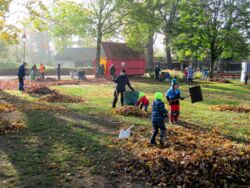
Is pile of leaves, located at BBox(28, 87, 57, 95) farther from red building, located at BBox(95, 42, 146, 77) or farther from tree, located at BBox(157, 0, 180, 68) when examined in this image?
tree, located at BBox(157, 0, 180, 68)

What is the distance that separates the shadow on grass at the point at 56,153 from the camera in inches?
265

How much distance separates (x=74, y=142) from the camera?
947 centimetres

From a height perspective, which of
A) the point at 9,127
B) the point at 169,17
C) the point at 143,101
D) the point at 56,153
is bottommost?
the point at 56,153

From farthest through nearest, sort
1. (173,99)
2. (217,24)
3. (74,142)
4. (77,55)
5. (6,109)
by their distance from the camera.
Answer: (77,55)
(217,24)
(6,109)
(173,99)
(74,142)

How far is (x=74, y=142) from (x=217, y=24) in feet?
116

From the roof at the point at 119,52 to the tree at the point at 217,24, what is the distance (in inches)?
278

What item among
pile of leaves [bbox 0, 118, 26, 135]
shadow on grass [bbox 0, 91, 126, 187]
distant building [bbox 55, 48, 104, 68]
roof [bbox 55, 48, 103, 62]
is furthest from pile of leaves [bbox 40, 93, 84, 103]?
roof [bbox 55, 48, 103, 62]

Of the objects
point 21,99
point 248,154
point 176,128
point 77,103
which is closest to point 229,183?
point 248,154

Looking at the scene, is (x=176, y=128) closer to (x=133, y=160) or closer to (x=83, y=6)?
(x=133, y=160)

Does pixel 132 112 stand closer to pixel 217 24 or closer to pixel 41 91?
pixel 41 91

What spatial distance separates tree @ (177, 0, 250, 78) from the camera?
39125 millimetres

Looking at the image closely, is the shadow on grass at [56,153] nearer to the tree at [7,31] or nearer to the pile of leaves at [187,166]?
the pile of leaves at [187,166]

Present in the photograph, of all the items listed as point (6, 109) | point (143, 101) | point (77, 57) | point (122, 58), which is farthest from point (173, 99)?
point (77, 57)

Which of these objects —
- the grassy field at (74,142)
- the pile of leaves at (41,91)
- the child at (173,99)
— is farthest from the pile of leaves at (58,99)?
the child at (173,99)
